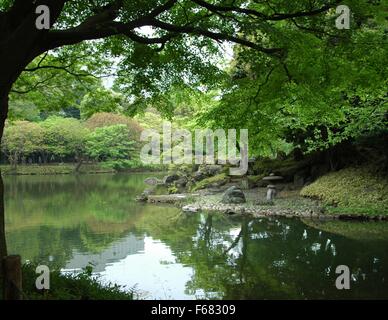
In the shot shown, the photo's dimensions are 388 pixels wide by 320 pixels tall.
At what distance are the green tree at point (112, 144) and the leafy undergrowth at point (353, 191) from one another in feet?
91.8

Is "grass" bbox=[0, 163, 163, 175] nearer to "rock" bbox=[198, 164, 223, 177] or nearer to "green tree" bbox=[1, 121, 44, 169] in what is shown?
"green tree" bbox=[1, 121, 44, 169]

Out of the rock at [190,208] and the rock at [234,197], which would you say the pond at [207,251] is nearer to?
the rock at [190,208]

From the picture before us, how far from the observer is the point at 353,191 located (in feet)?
46.5

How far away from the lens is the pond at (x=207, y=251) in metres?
7.27

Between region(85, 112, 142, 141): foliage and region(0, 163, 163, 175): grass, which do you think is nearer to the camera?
region(0, 163, 163, 175): grass

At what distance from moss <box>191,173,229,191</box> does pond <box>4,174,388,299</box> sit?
529cm

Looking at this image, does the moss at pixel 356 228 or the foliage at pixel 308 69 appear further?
the moss at pixel 356 228

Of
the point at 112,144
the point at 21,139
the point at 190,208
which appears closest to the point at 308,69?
the point at 190,208

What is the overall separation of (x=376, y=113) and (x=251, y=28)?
29.7 ft

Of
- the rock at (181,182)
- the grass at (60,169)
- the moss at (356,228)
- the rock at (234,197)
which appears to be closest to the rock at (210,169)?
the rock at (181,182)

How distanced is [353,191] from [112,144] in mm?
30900

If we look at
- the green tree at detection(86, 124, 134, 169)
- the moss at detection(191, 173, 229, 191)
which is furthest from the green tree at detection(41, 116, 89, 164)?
the moss at detection(191, 173, 229, 191)

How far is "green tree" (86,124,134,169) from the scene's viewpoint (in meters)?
40.8
